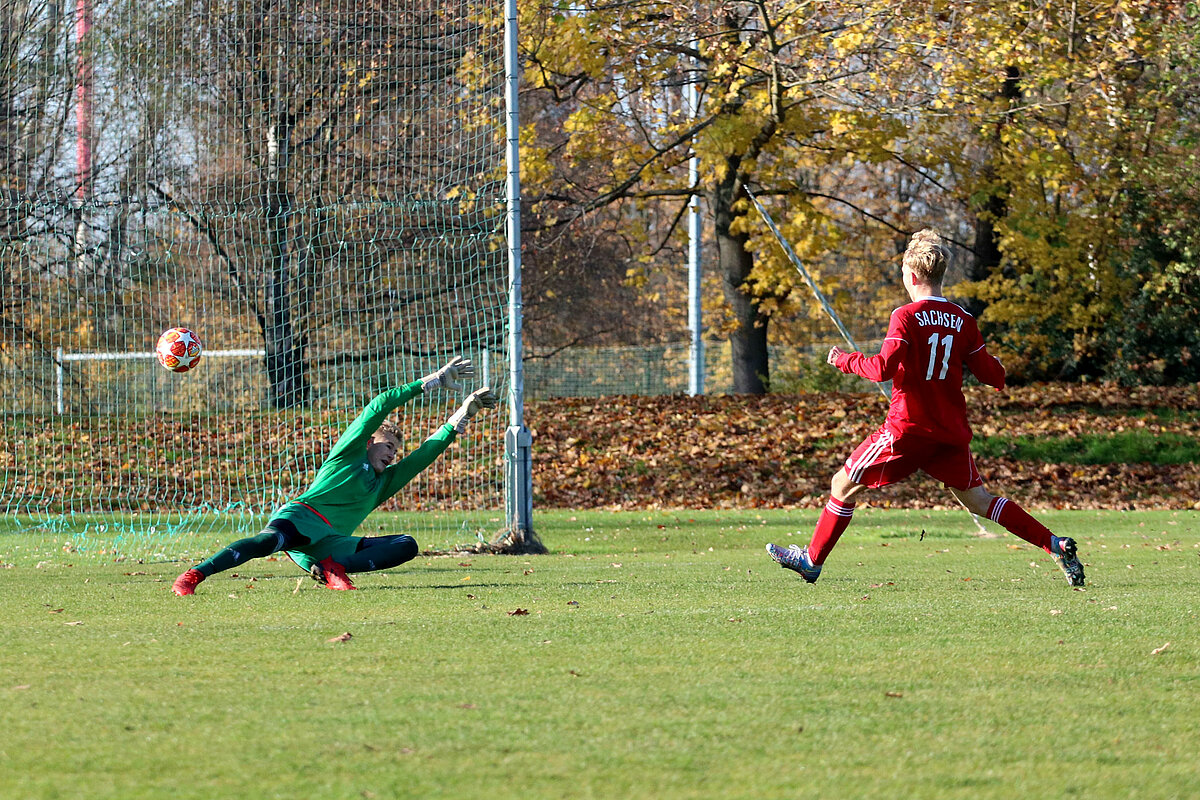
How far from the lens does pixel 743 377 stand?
79.6 ft

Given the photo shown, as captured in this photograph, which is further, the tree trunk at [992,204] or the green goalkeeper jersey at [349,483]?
the tree trunk at [992,204]

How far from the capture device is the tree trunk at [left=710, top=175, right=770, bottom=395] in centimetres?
2295

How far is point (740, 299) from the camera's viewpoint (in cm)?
2372

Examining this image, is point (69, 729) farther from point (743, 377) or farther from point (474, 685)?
point (743, 377)

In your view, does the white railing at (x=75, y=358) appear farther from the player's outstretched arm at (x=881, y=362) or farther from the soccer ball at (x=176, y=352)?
the player's outstretched arm at (x=881, y=362)

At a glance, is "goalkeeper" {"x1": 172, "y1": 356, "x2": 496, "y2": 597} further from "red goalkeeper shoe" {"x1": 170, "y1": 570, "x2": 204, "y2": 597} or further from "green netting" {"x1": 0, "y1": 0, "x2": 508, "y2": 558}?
"green netting" {"x1": 0, "y1": 0, "x2": 508, "y2": 558}

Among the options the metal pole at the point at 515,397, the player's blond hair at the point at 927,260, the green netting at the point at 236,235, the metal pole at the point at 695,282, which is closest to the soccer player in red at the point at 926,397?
the player's blond hair at the point at 927,260

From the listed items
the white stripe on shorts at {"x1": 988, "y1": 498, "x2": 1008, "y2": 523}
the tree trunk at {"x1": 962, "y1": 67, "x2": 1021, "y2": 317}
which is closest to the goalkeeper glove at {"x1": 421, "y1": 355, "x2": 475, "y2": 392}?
the white stripe on shorts at {"x1": 988, "y1": 498, "x2": 1008, "y2": 523}

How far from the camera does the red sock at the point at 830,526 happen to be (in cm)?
759

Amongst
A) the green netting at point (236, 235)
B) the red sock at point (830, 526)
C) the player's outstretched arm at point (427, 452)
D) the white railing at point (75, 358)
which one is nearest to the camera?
the red sock at point (830, 526)

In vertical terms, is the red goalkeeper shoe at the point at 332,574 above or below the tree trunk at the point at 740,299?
below

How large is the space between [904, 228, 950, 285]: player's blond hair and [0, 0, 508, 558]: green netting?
265 inches

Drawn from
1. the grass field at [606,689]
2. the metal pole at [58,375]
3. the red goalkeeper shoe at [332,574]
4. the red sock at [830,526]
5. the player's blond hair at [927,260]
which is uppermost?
the player's blond hair at [927,260]

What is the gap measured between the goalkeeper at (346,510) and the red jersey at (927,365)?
3106mm
